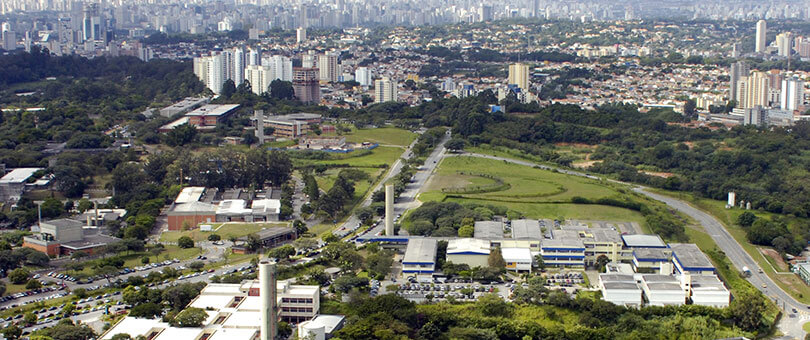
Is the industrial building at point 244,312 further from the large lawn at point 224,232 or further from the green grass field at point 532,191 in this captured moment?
the green grass field at point 532,191

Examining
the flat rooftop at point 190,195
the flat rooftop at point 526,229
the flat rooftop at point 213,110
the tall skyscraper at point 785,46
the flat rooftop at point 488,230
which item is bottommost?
the flat rooftop at point 488,230

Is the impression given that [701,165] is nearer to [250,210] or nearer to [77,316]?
[250,210]

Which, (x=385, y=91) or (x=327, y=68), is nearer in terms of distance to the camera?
(x=385, y=91)

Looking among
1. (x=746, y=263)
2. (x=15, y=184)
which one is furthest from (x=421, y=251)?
(x=15, y=184)

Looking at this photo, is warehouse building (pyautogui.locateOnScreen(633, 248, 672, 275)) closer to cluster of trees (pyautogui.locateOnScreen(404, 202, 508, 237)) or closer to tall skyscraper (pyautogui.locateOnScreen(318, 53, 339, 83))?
cluster of trees (pyautogui.locateOnScreen(404, 202, 508, 237))

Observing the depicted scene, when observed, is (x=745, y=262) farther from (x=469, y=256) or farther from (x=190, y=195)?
(x=190, y=195)

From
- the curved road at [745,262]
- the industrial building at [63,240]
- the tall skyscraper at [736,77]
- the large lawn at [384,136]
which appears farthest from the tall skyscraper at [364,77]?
the industrial building at [63,240]
